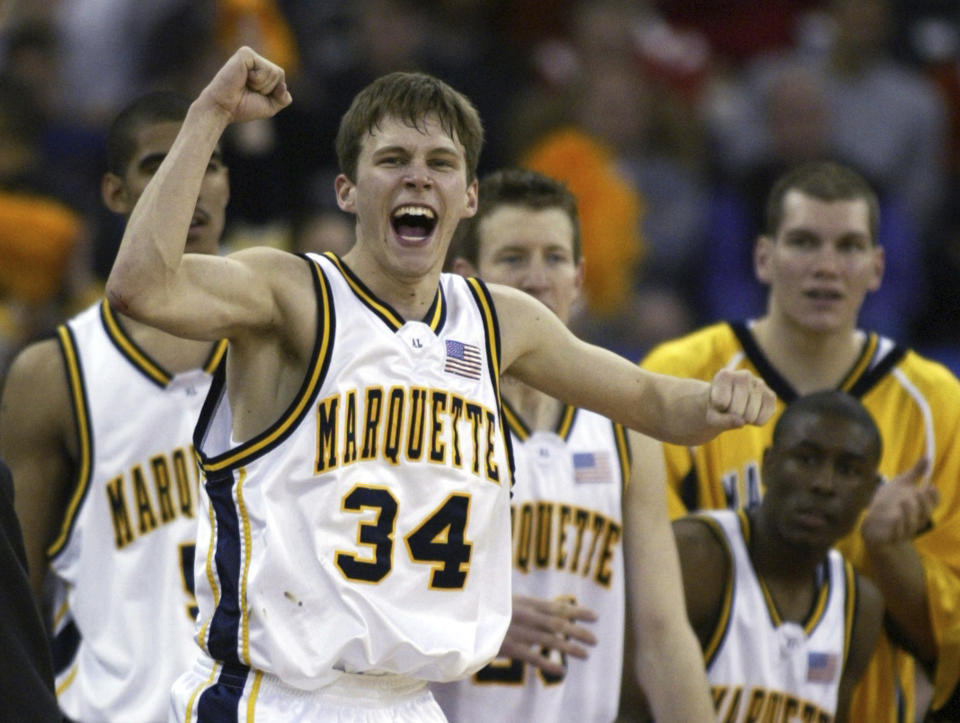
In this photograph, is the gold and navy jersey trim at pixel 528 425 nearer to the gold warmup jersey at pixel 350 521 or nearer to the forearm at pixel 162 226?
the gold warmup jersey at pixel 350 521

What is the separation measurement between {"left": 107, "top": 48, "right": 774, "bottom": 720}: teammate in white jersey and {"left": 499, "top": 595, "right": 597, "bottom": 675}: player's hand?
2.45ft

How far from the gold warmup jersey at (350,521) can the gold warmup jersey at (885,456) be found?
2.23 m

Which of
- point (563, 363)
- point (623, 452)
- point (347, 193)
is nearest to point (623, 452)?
point (623, 452)

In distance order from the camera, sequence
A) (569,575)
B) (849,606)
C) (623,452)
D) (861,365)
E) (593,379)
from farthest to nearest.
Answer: (861,365) → (849,606) → (623,452) → (569,575) → (593,379)

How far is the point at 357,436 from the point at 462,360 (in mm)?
369

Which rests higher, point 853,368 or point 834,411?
point 853,368

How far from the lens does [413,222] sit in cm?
399

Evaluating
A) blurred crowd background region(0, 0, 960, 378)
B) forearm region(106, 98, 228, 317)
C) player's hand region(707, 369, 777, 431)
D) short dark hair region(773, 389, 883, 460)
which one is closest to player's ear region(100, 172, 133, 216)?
forearm region(106, 98, 228, 317)

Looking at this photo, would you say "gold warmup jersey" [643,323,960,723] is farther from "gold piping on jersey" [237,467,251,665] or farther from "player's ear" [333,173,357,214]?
"gold piping on jersey" [237,467,251,665]

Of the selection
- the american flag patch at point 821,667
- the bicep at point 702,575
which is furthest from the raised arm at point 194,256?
the american flag patch at point 821,667

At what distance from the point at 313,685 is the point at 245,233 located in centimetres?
495

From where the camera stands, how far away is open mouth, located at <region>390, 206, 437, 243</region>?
12.9 feet

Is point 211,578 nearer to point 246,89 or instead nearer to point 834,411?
point 246,89

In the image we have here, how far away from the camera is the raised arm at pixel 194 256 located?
3.39 metres
